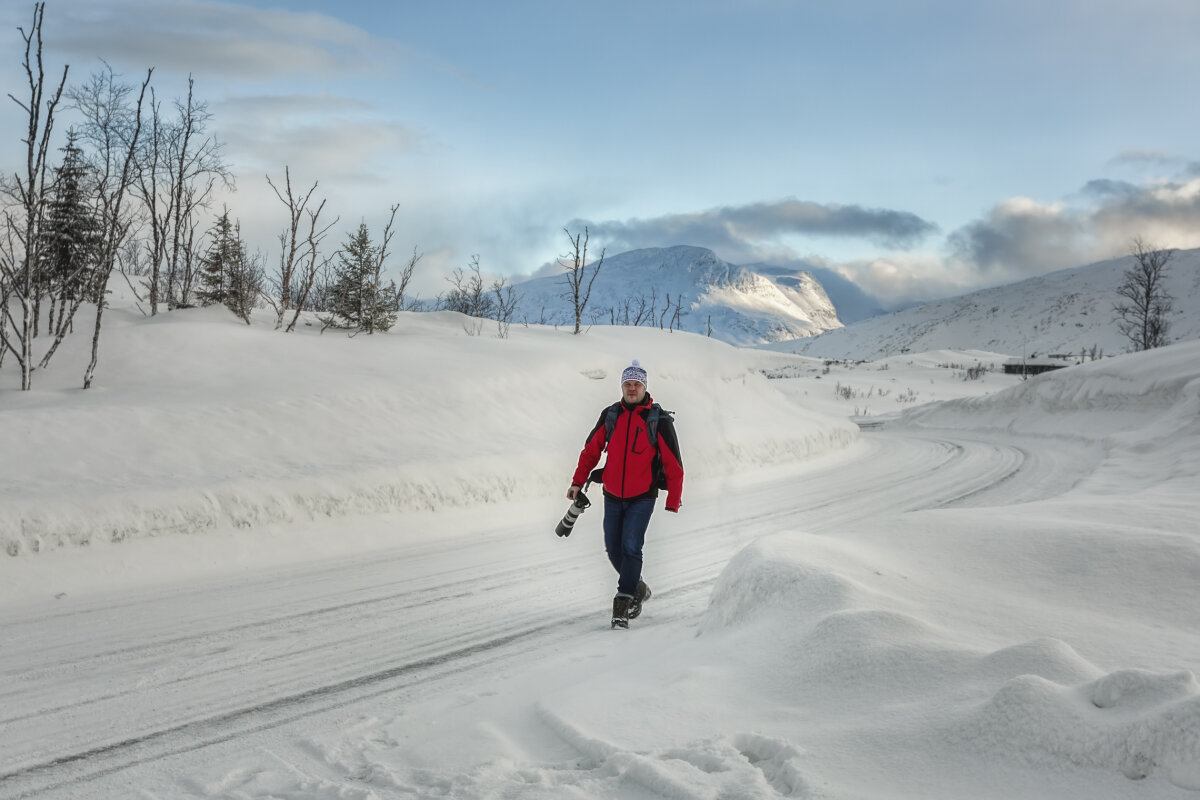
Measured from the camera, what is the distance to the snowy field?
124 inches

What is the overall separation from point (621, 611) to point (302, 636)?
7.83ft

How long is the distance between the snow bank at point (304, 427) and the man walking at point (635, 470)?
457cm

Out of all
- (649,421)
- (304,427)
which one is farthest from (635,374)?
(304,427)

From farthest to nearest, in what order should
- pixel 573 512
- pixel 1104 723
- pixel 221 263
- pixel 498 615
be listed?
pixel 221 263 → pixel 573 512 → pixel 498 615 → pixel 1104 723

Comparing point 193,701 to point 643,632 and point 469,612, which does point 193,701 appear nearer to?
point 469,612

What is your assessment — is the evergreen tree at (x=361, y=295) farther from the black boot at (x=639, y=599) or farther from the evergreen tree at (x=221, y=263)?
the black boot at (x=639, y=599)

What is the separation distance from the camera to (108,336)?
13961mm

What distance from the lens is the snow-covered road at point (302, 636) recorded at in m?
4.02

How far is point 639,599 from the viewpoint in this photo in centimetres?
634

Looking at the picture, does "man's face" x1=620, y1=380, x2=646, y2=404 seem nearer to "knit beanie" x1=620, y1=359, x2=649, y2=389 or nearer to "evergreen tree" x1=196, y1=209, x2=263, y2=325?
"knit beanie" x1=620, y1=359, x2=649, y2=389

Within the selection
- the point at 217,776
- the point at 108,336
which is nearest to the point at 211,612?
the point at 217,776

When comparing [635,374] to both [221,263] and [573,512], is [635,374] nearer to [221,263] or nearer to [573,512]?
[573,512]

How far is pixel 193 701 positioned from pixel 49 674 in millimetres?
1206

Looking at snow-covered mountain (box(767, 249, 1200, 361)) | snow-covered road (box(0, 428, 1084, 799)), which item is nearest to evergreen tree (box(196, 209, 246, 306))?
snow-covered road (box(0, 428, 1084, 799))
